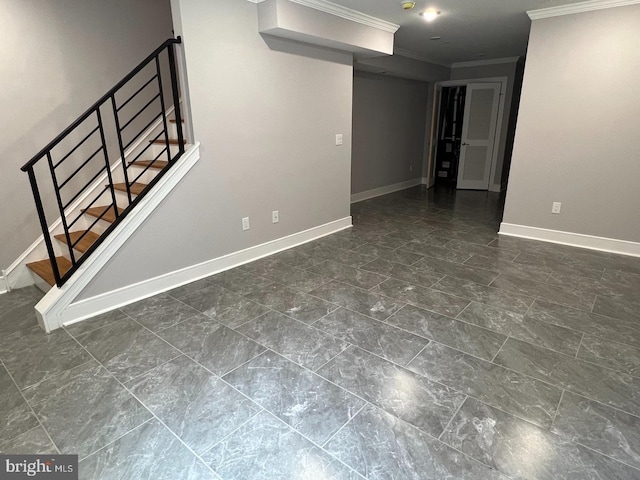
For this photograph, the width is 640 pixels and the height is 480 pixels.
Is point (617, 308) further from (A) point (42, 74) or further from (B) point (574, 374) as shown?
(A) point (42, 74)

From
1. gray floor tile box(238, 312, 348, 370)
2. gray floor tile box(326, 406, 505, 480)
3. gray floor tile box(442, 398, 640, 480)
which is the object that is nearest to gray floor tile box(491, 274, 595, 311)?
gray floor tile box(442, 398, 640, 480)

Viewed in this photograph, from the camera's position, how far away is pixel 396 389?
1902mm

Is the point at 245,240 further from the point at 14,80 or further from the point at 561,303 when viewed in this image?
the point at 561,303

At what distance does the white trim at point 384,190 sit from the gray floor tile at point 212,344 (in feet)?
14.0

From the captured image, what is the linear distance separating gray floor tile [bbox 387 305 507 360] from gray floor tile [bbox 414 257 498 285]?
2.66 ft

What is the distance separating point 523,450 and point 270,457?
41.4 inches

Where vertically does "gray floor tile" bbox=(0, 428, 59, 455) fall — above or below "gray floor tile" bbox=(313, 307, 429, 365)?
above

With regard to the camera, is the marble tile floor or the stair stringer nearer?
the marble tile floor

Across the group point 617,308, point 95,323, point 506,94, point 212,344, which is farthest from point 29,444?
point 506,94

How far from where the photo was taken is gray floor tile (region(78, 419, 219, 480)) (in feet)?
4.71

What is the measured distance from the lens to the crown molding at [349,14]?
3333 millimetres

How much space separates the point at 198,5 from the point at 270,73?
2.71 ft

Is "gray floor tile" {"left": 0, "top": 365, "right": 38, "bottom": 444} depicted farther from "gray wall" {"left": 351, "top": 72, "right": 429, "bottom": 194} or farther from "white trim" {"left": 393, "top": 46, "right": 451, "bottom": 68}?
"white trim" {"left": 393, "top": 46, "right": 451, "bottom": 68}

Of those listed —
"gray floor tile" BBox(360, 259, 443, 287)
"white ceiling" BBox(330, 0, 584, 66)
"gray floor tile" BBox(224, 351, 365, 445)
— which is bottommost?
"gray floor tile" BBox(360, 259, 443, 287)
